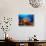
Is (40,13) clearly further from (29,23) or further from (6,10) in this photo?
(6,10)

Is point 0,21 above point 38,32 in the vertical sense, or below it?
above

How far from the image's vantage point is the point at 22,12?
5.22 metres

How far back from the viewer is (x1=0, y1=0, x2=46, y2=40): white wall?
17.0 ft

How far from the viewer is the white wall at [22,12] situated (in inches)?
204

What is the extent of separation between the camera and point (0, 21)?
5180mm

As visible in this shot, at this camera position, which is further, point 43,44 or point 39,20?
point 39,20

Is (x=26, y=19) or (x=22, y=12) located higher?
(x=22, y=12)

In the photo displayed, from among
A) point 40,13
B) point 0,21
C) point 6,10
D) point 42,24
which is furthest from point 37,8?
point 0,21

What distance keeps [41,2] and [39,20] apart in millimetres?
746

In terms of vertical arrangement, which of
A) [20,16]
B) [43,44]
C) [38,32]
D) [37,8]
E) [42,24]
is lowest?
[43,44]

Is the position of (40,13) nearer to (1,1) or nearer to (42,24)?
(42,24)

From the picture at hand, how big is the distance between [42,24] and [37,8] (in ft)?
2.21

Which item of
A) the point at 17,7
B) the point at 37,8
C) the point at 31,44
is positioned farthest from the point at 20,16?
the point at 31,44

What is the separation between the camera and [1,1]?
5211mm
